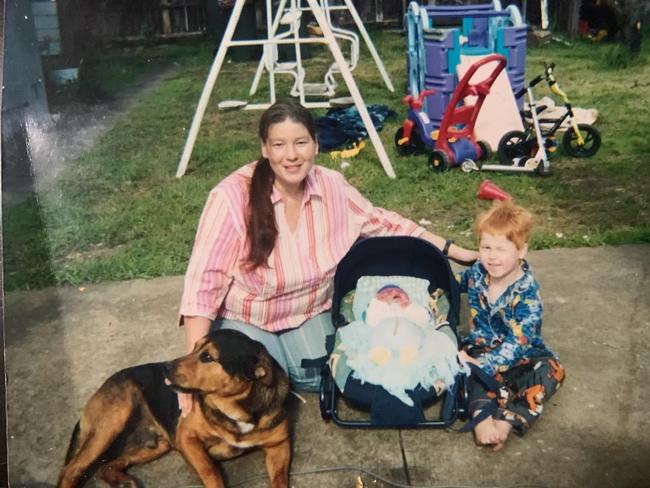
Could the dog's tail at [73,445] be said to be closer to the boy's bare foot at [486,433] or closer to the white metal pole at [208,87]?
the white metal pole at [208,87]

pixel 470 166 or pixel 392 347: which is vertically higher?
pixel 470 166

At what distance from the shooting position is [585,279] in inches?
87.3

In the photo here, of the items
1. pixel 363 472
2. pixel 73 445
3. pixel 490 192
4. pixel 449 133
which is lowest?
pixel 363 472

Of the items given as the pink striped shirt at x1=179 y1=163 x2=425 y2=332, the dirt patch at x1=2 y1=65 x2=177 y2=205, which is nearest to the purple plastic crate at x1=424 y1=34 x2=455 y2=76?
the pink striped shirt at x1=179 y1=163 x2=425 y2=332

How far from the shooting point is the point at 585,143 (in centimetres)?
227

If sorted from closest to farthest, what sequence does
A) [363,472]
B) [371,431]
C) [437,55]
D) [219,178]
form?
1. [363,472]
2. [371,431]
3. [219,178]
4. [437,55]

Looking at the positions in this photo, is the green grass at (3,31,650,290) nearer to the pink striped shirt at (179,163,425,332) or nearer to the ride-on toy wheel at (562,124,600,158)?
the ride-on toy wheel at (562,124,600,158)

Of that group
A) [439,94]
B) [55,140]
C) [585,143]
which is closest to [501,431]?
[585,143]

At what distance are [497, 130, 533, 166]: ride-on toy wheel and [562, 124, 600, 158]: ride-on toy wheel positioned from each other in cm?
12

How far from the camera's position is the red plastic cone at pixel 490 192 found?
191cm

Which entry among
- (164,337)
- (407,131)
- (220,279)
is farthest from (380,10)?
(164,337)

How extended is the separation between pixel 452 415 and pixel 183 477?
2.15ft

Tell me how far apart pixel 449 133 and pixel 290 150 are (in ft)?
2.69

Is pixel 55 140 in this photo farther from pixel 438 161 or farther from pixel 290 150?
pixel 438 161
